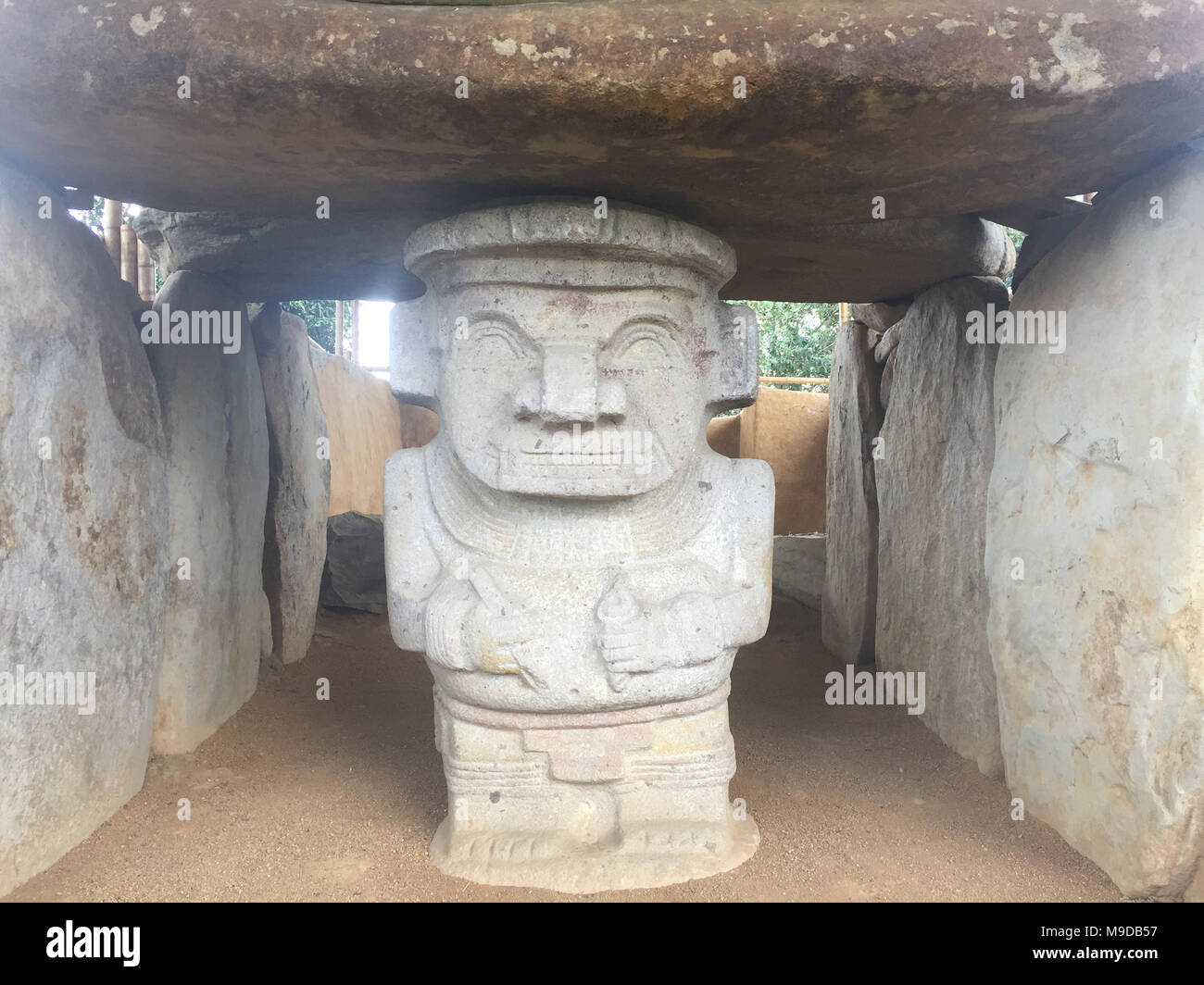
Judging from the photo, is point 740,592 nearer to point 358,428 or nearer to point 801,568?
point 801,568

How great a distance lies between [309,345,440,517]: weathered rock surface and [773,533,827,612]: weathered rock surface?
398cm

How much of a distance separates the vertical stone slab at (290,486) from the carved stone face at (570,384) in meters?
2.42

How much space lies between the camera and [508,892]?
281cm

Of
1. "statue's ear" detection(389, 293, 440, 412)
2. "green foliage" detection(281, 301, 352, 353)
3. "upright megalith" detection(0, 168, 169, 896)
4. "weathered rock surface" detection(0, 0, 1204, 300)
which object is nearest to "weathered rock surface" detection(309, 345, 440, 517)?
"green foliage" detection(281, 301, 352, 353)

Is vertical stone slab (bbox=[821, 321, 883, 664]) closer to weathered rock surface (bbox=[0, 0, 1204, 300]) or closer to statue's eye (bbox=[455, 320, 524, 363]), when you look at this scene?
weathered rock surface (bbox=[0, 0, 1204, 300])

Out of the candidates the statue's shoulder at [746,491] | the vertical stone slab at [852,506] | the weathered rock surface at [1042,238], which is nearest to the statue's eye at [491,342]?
the statue's shoulder at [746,491]

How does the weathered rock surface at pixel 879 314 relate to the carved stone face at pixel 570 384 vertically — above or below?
above

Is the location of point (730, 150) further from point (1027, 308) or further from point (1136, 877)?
point (1136, 877)

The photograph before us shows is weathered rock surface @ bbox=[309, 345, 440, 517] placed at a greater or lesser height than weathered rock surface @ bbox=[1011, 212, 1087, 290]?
lesser

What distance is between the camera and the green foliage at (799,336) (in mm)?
12844

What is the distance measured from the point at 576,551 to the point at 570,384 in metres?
0.54

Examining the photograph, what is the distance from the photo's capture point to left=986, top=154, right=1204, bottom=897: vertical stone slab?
2.61 metres

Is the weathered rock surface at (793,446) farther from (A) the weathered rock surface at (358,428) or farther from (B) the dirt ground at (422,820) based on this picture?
(B) the dirt ground at (422,820)

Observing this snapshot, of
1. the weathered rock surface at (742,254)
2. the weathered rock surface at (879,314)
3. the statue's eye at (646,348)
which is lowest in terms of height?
the statue's eye at (646,348)
